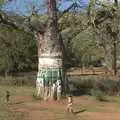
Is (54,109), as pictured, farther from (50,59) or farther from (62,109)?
(50,59)

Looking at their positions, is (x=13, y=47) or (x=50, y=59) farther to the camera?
(x=13, y=47)

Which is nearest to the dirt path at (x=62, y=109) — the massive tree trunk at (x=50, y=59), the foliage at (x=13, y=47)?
the massive tree trunk at (x=50, y=59)

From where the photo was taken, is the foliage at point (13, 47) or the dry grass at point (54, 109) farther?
the foliage at point (13, 47)

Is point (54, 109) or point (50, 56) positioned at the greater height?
point (50, 56)

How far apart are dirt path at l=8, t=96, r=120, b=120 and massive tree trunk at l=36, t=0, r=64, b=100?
2.47ft

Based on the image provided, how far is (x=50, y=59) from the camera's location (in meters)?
19.0

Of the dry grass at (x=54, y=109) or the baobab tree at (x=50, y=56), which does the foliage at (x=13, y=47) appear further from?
the dry grass at (x=54, y=109)

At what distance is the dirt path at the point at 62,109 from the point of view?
14398 mm

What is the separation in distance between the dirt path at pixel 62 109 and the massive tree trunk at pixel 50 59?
0.75 m

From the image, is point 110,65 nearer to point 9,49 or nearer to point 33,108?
point 9,49

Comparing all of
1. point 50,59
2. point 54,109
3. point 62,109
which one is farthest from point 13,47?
point 62,109

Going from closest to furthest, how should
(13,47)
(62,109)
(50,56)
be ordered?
(62,109), (50,56), (13,47)

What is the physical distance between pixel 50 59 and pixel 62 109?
11.0 feet

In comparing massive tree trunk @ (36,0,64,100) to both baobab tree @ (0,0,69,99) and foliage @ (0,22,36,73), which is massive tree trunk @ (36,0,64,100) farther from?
foliage @ (0,22,36,73)
